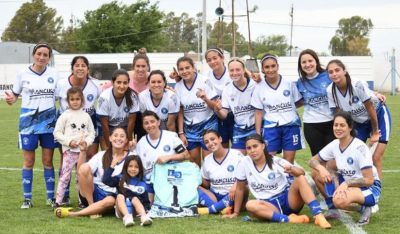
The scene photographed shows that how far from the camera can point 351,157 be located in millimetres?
5988

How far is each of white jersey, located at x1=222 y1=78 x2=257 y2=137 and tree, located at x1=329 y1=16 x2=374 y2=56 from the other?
72455mm

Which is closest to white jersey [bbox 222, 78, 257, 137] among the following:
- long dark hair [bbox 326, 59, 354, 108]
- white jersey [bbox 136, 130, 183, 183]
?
white jersey [bbox 136, 130, 183, 183]

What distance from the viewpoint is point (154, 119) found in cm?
674

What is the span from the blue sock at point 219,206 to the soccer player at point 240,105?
0.83 m

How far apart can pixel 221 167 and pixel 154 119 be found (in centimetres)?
89

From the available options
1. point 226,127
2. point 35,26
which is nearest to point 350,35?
point 35,26

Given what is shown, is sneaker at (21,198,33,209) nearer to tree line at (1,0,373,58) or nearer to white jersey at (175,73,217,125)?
white jersey at (175,73,217,125)

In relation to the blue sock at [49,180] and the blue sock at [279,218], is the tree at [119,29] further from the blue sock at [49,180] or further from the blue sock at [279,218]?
the blue sock at [279,218]

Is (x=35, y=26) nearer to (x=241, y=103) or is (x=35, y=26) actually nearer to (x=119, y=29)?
(x=119, y=29)

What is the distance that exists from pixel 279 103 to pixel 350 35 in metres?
81.0

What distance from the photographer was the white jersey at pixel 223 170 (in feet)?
22.5

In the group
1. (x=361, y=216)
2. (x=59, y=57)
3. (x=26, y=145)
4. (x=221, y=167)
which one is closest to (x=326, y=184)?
(x=361, y=216)

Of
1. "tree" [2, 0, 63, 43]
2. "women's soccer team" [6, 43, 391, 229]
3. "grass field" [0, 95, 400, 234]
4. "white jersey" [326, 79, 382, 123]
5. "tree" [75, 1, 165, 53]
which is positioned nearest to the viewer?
"grass field" [0, 95, 400, 234]

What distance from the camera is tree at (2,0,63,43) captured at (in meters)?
70.4
